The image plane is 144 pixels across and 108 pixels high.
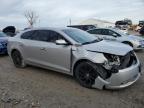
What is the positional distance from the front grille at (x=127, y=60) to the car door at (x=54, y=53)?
148 cm

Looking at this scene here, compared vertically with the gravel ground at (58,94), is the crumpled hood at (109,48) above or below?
above

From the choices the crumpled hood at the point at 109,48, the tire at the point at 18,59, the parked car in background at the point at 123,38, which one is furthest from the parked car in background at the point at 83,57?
the parked car in background at the point at 123,38

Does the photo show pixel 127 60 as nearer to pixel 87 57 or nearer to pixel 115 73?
pixel 115 73

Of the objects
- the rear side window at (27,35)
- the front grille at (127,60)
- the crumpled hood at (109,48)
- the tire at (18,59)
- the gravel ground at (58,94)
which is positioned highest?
the rear side window at (27,35)

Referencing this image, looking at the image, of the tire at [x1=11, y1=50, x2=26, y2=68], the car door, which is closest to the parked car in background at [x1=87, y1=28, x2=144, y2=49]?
the tire at [x1=11, y1=50, x2=26, y2=68]

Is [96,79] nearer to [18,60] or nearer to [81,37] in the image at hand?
[81,37]

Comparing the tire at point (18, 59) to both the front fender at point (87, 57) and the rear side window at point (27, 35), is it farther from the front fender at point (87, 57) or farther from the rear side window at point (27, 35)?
the front fender at point (87, 57)

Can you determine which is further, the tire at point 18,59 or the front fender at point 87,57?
the tire at point 18,59

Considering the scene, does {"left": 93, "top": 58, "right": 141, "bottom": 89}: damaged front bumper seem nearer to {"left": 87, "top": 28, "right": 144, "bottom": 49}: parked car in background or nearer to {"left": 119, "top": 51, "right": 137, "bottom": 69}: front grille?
{"left": 119, "top": 51, "right": 137, "bottom": 69}: front grille

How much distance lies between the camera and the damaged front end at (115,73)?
510 cm

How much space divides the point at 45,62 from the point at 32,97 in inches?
72.0

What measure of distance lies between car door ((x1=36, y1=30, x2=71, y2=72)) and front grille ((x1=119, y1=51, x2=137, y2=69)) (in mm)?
1478

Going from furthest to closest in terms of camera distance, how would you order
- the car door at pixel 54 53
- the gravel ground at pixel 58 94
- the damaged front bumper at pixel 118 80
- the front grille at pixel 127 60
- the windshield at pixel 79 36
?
1. the windshield at pixel 79 36
2. the car door at pixel 54 53
3. the front grille at pixel 127 60
4. the damaged front bumper at pixel 118 80
5. the gravel ground at pixel 58 94

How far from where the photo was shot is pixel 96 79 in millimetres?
5316
